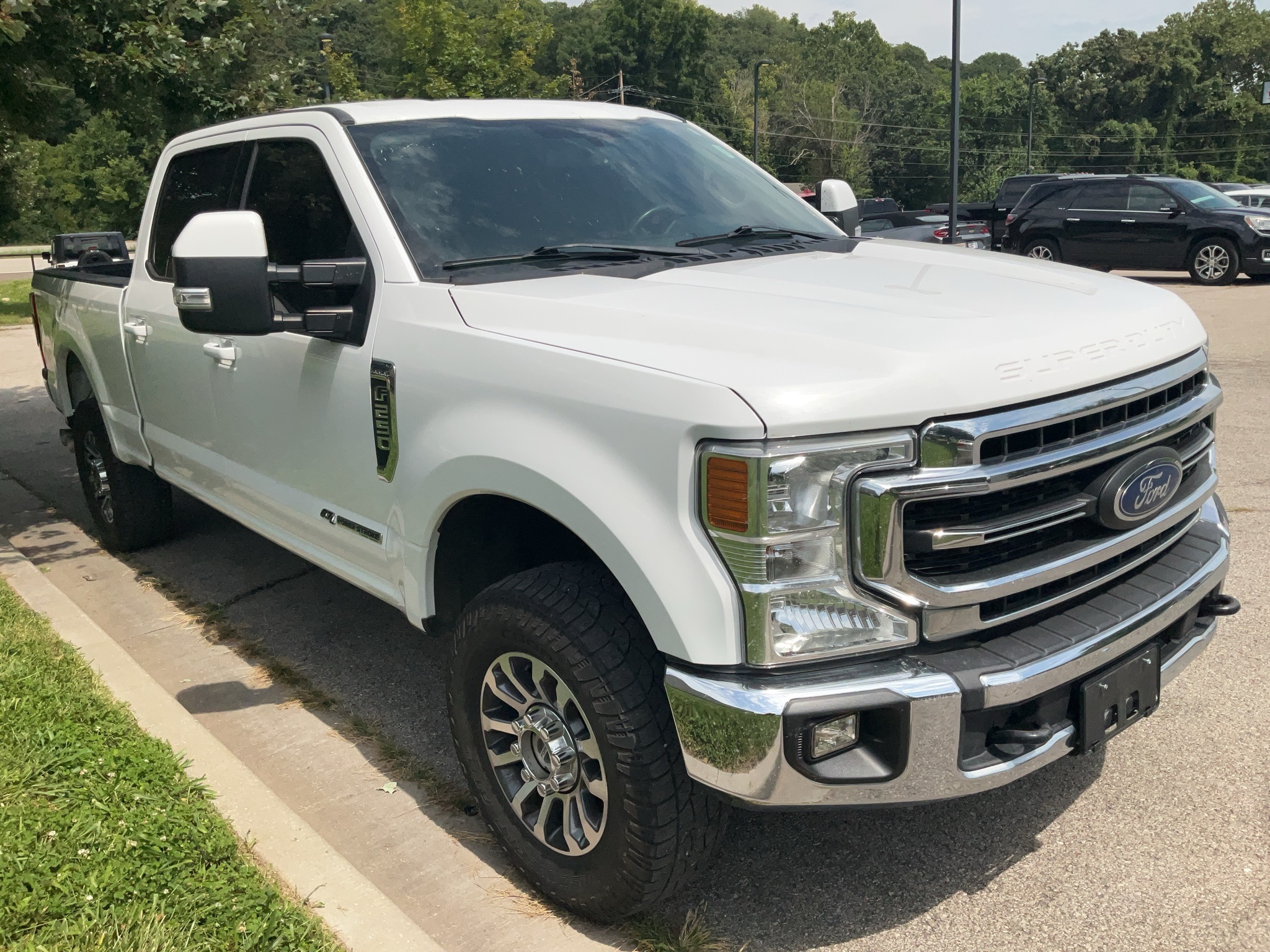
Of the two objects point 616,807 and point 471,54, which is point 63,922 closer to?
point 616,807

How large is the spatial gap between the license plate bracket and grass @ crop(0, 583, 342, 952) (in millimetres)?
1832

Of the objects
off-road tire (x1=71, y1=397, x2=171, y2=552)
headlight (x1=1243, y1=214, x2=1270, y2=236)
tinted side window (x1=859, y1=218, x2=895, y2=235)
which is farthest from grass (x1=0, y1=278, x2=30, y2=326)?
headlight (x1=1243, y1=214, x2=1270, y2=236)

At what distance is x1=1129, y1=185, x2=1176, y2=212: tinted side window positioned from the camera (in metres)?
17.9

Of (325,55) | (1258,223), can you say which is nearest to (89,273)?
(325,55)

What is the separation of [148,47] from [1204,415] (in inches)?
225

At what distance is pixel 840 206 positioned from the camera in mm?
4898

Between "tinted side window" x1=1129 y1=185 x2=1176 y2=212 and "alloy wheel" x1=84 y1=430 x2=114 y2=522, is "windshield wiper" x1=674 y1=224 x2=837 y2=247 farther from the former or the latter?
"tinted side window" x1=1129 y1=185 x2=1176 y2=212

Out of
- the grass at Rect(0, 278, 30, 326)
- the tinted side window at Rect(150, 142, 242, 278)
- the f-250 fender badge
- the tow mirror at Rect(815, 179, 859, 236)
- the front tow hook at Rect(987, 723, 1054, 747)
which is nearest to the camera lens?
the front tow hook at Rect(987, 723, 1054, 747)

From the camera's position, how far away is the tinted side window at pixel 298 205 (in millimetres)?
3605

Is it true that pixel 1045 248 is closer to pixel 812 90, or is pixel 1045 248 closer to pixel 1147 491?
pixel 1147 491

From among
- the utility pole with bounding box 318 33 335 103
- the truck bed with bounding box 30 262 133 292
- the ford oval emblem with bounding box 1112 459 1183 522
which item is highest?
the utility pole with bounding box 318 33 335 103

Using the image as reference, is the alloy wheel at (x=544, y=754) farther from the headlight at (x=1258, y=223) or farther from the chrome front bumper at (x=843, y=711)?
the headlight at (x=1258, y=223)

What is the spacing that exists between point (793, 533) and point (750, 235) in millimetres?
1829

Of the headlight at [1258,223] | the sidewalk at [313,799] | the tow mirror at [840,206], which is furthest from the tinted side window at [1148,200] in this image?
the sidewalk at [313,799]
